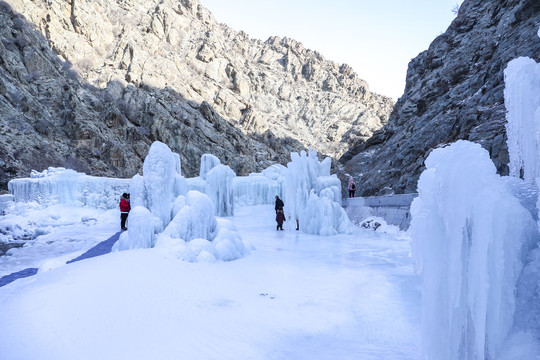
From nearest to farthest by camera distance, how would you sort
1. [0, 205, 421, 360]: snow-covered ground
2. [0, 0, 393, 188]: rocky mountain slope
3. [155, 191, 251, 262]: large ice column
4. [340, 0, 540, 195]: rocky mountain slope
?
1. [0, 205, 421, 360]: snow-covered ground
2. [155, 191, 251, 262]: large ice column
3. [340, 0, 540, 195]: rocky mountain slope
4. [0, 0, 393, 188]: rocky mountain slope

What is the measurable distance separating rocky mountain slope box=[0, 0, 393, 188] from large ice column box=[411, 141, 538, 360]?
1221 inches

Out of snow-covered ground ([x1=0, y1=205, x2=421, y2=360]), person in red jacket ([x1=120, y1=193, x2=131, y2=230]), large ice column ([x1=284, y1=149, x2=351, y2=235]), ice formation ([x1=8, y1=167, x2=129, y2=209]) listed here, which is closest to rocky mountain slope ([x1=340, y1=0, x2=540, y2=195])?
large ice column ([x1=284, y1=149, x2=351, y2=235])

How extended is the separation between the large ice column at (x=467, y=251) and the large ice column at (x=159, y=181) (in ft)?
30.3

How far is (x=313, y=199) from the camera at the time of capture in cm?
1449

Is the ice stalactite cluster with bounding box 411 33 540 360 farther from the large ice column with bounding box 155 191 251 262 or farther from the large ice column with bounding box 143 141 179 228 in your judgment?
the large ice column with bounding box 143 141 179 228

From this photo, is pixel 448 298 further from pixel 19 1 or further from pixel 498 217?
pixel 19 1

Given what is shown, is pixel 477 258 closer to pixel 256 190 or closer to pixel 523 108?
pixel 523 108

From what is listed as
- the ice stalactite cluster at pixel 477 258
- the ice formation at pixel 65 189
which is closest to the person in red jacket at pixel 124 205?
the ice formation at pixel 65 189

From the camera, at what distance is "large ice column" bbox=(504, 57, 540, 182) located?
3.31 meters

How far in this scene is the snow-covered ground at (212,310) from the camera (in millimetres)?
3773

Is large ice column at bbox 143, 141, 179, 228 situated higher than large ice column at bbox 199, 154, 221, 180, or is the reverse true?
large ice column at bbox 199, 154, 221, 180

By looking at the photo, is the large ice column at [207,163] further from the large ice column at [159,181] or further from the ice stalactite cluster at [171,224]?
the large ice column at [159,181]

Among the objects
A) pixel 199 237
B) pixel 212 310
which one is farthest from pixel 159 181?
pixel 212 310

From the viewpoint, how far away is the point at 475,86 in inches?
725
